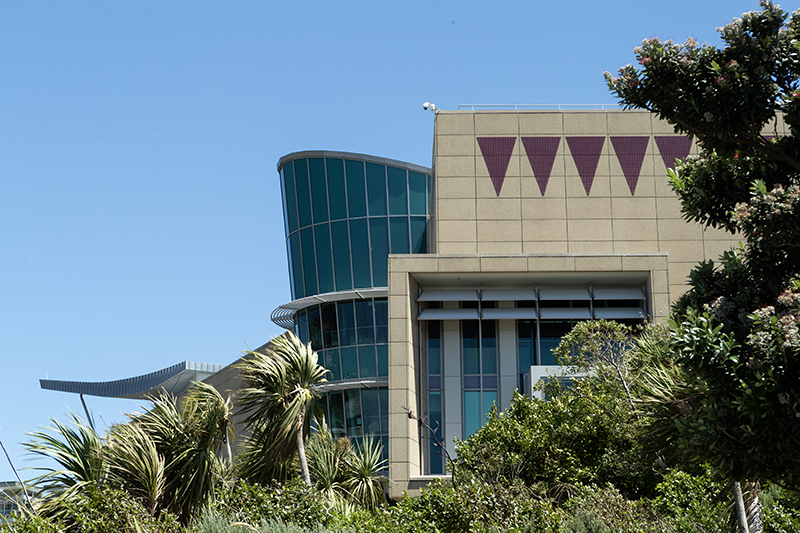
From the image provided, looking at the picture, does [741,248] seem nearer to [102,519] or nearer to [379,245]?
[102,519]

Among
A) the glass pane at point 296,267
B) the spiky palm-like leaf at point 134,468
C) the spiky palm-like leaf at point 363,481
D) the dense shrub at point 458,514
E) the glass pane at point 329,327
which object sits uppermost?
the glass pane at point 296,267

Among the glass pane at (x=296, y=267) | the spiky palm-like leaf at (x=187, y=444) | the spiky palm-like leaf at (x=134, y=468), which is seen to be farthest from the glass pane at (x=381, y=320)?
the spiky palm-like leaf at (x=134, y=468)

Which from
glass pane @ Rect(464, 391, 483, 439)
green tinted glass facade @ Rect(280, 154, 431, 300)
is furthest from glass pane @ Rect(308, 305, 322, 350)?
glass pane @ Rect(464, 391, 483, 439)

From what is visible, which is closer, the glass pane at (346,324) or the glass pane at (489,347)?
the glass pane at (489,347)

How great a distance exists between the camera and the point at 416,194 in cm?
4219

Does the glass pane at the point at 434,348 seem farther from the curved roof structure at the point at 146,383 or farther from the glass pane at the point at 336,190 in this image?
the curved roof structure at the point at 146,383

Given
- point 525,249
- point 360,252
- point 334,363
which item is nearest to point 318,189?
point 360,252

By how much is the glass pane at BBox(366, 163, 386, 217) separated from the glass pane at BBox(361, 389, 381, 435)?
884 centimetres

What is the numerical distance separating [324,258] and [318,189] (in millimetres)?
3539

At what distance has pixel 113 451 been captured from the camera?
15805mm

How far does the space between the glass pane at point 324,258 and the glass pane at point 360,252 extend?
4.40ft

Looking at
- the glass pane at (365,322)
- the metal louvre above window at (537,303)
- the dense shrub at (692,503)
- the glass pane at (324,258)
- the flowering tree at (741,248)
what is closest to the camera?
the flowering tree at (741,248)

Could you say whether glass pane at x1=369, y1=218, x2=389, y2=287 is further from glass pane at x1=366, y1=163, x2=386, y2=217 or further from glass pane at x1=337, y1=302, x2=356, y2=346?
glass pane at x1=337, y1=302, x2=356, y2=346

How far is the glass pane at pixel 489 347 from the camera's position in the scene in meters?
32.5
